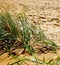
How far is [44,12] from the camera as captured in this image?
4.12m

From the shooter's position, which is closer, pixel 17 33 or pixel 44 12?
pixel 17 33

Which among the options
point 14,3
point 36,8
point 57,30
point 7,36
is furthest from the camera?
point 14,3

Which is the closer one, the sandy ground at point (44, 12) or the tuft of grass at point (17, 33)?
the tuft of grass at point (17, 33)

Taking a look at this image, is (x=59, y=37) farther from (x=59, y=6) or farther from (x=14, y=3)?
(x=14, y=3)

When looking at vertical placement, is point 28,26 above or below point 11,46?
above

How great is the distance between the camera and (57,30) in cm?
325

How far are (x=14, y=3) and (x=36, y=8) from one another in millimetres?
475

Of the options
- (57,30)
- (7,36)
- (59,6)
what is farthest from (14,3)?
(7,36)

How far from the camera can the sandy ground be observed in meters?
3.16

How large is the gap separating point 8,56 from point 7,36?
26 centimetres

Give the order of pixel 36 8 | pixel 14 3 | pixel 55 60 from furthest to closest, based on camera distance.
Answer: pixel 14 3
pixel 36 8
pixel 55 60

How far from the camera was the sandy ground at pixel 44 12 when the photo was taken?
124 inches

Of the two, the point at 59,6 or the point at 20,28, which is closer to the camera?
the point at 20,28

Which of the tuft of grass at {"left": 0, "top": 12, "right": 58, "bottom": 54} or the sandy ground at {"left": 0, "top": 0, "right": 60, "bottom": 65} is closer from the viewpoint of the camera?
the tuft of grass at {"left": 0, "top": 12, "right": 58, "bottom": 54}
